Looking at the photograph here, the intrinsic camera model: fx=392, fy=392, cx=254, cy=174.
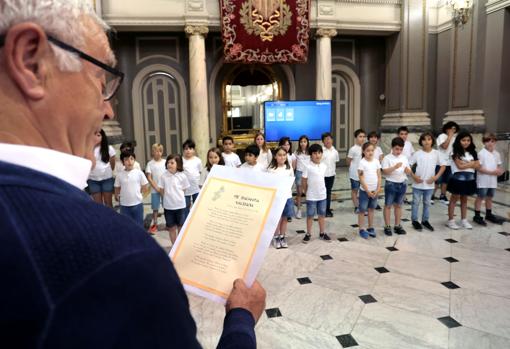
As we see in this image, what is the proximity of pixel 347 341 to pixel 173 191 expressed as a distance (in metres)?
2.43

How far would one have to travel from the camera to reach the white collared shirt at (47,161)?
55cm

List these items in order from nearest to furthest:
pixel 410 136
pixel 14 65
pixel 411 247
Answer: pixel 14 65 → pixel 411 247 → pixel 410 136

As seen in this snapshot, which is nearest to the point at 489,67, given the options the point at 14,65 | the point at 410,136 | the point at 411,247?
the point at 410,136

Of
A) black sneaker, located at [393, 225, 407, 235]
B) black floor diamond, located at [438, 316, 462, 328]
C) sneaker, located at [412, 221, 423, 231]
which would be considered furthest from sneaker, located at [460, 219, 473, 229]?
black floor diamond, located at [438, 316, 462, 328]

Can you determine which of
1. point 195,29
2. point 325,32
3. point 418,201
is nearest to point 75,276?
point 418,201

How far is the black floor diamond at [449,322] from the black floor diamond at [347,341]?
75 centimetres

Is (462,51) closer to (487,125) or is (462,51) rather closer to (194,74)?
(487,125)

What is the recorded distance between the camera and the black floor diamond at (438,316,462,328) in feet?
9.41

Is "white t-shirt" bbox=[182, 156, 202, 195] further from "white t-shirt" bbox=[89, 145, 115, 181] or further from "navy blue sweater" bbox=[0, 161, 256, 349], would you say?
"navy blue sweater" bbox=[0, 161, 256, 349]

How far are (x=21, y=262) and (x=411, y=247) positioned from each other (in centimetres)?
469

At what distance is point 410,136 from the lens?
9.77 meters

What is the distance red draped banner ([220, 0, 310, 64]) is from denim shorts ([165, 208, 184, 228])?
5.13 m

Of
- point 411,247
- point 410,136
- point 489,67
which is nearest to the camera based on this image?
point 411,247

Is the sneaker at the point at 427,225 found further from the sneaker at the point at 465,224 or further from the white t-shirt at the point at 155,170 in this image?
the white t-shirt at the point at 155,170
